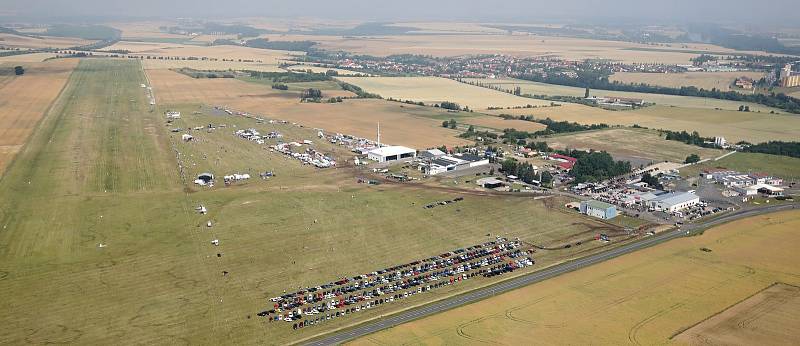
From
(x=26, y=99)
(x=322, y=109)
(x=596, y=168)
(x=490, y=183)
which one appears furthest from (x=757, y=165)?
(x=26, y=99)

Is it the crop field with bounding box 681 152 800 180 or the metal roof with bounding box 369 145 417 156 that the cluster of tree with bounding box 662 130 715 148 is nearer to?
the crop field with bounding box 681 152 800 180

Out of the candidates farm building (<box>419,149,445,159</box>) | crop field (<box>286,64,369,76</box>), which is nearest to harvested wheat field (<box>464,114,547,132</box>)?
farm building (<box>419,149,445,159</box>)

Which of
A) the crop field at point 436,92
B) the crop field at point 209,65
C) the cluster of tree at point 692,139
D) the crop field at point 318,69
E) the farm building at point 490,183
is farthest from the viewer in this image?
the crop field at point 318,69

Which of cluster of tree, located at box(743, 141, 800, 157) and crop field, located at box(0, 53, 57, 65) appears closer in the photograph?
cluster of tree, located at box(743, 141, 800, 157)

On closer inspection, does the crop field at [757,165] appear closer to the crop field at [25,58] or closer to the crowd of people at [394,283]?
the crowd of people at [394,283]

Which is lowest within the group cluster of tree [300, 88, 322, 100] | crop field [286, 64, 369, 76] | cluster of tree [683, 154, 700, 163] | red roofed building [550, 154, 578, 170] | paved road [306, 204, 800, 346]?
paved road [306, 204, 800, 346]

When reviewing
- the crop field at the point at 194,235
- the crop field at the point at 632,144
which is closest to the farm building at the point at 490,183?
the crop field at the point at 194,235
